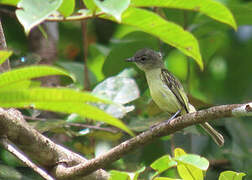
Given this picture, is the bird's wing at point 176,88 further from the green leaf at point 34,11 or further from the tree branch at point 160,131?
the green leaf at point 34,11

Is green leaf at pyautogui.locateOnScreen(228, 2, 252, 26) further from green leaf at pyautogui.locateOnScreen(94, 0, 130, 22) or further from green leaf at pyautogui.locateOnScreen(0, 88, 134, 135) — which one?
green leaf at pyautogui.locateOnScreen(0, 88, 134, 135)

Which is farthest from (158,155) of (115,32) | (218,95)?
(115,32)

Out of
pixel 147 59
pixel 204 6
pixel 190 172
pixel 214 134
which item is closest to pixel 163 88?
pixel 147 59

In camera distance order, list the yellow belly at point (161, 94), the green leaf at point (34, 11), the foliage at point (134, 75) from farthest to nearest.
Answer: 1. the yellow belly at point (161, 94)
2. the green leaf at point (34, 11)
3. the foliage at point (134, 75)

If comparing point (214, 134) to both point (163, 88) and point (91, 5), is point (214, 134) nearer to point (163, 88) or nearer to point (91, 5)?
point (163, 88)

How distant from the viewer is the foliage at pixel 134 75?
5.16ft

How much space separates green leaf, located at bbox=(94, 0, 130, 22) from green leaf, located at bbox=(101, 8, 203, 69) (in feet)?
0.85

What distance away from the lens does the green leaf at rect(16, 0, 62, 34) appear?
1793 mm

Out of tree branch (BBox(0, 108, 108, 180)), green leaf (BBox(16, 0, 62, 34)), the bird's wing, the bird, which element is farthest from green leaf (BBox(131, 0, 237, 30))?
the bird's wing

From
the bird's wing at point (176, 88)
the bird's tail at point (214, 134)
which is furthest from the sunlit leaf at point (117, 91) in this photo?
the bird's tail at point (214, 134)

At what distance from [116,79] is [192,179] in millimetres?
1475

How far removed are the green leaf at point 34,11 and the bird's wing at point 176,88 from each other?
6.30 ft

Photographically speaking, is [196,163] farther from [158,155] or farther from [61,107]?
[158,155]

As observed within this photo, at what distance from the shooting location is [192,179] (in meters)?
2.17
